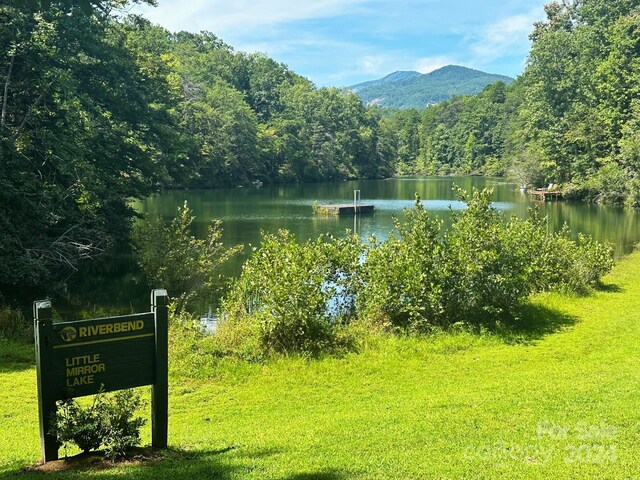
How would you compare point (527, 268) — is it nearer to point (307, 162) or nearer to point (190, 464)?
point (190, 464)

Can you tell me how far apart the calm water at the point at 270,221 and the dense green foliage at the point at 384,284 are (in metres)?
1.71

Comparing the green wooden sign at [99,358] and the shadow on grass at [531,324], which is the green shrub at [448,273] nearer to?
the shadow on grass at [531,324]

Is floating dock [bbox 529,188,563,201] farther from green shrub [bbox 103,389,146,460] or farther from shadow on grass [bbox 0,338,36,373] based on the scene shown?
green shrub [bbox 103,389,146,460]

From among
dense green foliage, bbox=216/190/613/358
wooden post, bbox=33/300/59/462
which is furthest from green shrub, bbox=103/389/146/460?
dense green foliage, bbox=216/190/613/358

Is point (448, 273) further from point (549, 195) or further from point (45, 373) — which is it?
point (549, 195)

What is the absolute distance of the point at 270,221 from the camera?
38.3 metres

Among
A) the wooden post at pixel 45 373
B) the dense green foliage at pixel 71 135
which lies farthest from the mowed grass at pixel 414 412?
the dense green foliage at pixel 71 135

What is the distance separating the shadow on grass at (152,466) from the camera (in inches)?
189

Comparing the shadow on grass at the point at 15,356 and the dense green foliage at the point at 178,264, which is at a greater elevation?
the dense green foliage at the point at 178,264

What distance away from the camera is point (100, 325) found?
527 centimetres

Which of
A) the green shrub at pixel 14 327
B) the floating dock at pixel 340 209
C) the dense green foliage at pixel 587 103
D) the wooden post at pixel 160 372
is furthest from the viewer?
→ the dense green foliage at pixel 587 103

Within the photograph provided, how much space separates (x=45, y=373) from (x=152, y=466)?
1.25m

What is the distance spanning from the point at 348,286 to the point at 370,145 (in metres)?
100

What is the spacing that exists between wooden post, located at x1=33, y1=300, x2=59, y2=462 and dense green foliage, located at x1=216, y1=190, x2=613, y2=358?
5606 mm
